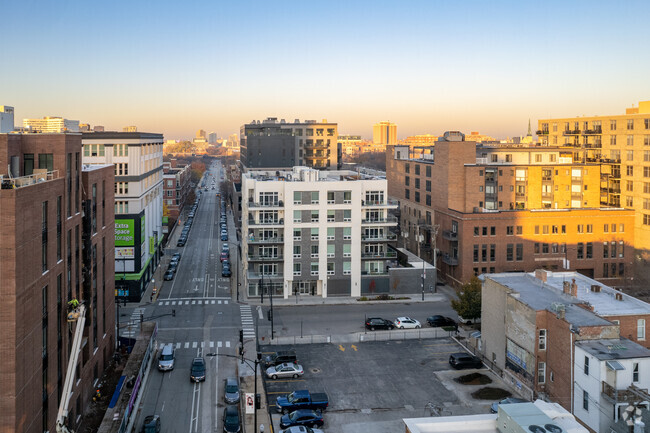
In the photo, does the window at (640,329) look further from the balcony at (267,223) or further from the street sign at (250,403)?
the balcony at (267,223)

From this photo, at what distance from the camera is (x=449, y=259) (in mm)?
77625

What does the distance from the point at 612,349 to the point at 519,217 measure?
130 feet

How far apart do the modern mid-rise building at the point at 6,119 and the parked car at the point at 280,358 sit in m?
26.3

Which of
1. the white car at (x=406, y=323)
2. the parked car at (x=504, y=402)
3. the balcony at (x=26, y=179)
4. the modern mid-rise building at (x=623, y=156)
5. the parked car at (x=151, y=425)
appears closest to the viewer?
the balcony at (x=26, y=179)

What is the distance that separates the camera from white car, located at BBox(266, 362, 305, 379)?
4650 centimetres

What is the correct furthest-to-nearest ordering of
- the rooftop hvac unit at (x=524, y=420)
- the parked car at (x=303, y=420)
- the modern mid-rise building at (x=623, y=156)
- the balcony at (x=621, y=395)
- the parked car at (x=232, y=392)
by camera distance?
1. the modern mid-rise building at (x=623, y=156)
2. the parked car at (x=232, y=392)
3. the parked car at (x=303, y=420)
4. the balcony at (x=621, y=395)
5. the rooftop hvac unit at (x=524, y=420)

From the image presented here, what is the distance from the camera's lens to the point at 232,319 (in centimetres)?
6278

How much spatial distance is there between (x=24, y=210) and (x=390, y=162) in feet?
267

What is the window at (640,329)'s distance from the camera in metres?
43.6

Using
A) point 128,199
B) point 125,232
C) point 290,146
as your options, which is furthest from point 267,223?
point 290,146

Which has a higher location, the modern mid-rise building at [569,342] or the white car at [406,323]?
the modern mid-rise building at [569,342]

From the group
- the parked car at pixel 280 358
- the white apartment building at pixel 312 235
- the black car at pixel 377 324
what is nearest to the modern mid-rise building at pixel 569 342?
the black car at pixel 377 324

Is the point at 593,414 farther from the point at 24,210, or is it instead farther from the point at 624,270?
the point at 624,270

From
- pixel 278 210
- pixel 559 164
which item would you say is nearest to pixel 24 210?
pixel 278 210
